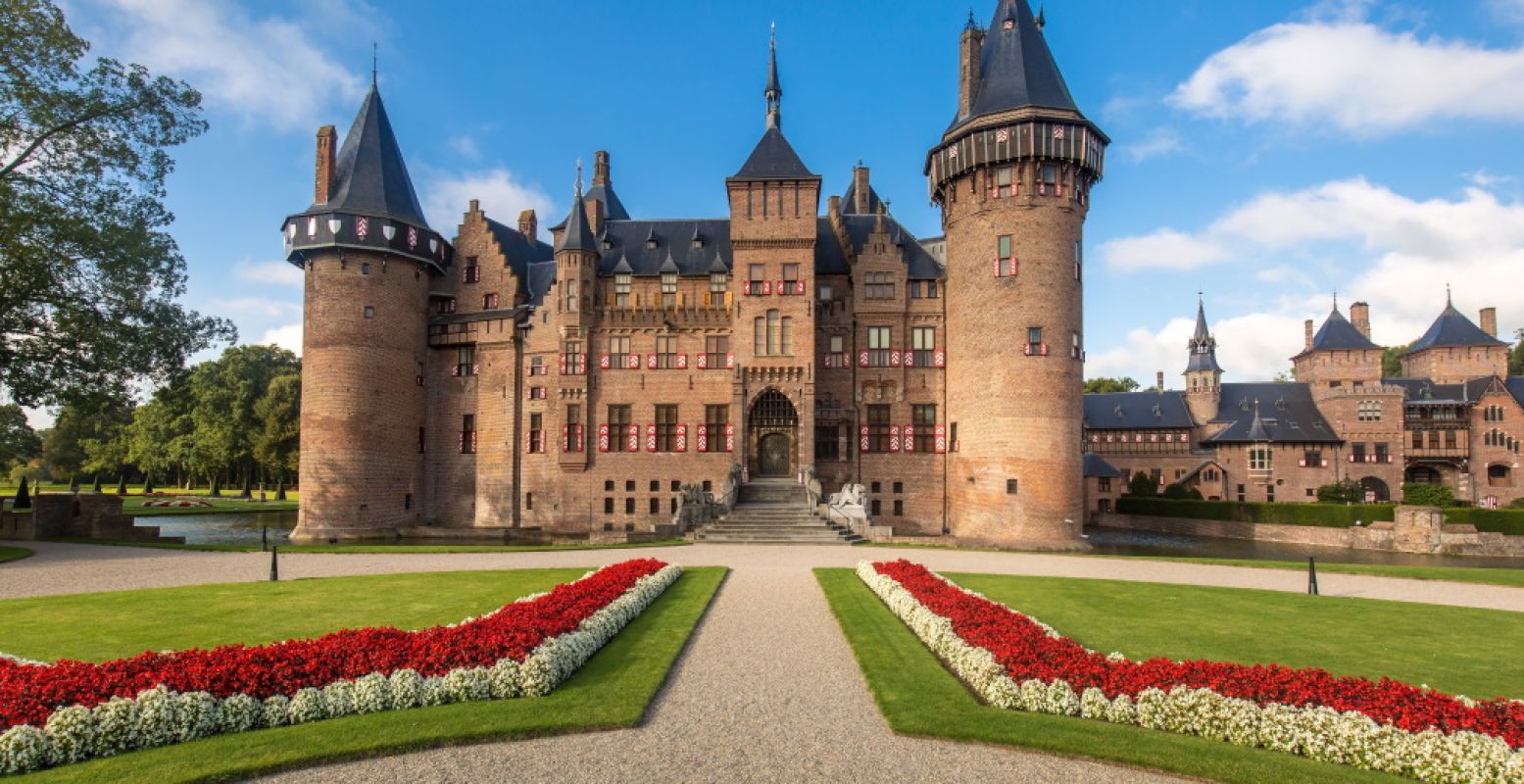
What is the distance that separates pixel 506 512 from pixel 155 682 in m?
35.1

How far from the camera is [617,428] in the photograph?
4100cm

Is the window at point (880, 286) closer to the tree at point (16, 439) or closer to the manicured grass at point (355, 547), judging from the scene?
the manicured grass at point (355, 547)

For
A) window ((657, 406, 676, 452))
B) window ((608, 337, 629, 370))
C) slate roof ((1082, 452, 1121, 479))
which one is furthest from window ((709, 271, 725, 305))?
slate roof ((1082, 452, 1121, 479))

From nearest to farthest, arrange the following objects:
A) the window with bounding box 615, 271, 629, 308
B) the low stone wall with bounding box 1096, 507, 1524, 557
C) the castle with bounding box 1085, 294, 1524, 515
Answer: the low stone wall with bounding box 1096, 507, 1524, 557
the window with bounding box 615, 271, 629, 308
the castle with bounding box 1085, 294, 1524, 515

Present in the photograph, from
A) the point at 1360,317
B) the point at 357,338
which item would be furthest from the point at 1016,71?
the point at 1360,317

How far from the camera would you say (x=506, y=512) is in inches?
1666

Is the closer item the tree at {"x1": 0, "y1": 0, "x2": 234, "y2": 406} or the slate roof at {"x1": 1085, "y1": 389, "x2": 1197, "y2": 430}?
the tree at {"x1": 0, "y1": 0, "x2": 234, "y2": 406}

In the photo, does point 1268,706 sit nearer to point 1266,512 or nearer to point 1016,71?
point 1016,71

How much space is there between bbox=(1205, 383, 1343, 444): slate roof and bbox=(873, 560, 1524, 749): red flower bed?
192ft

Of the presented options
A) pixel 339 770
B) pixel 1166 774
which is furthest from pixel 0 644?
pixel 1166 774

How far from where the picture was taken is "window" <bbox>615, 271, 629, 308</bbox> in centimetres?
4138

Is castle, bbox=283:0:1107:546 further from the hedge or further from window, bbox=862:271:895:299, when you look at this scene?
the hedge

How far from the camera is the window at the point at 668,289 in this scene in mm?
41175

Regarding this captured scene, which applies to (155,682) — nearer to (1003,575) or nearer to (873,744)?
(873,744)
